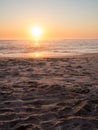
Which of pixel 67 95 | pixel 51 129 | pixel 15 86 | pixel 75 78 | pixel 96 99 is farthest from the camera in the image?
pixel 75 78

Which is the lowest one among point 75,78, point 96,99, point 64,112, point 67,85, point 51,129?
point 51,129

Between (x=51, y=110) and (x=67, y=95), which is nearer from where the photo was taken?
(x=51, y=110)

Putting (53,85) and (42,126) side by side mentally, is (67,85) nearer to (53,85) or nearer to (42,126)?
(53,85)

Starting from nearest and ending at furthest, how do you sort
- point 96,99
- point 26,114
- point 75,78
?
point 26,114 → point 96,99 → point 75,78

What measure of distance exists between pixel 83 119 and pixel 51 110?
870 millimetres

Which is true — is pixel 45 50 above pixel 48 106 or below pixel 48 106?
above

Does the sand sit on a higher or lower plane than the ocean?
lower

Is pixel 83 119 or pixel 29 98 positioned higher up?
pixel 29 98

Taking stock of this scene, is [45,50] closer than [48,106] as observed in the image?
No

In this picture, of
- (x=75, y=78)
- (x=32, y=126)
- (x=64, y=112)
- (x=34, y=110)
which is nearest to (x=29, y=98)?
(x=34, y=110)

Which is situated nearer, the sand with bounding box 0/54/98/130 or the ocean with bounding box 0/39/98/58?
the sand with bounding box 0/54/98/130

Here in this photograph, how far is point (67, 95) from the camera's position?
20.0 ft

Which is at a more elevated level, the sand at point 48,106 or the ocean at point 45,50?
the ocean at point 45,50

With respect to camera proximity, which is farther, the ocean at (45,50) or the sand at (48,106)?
the ocean at (45,50)
